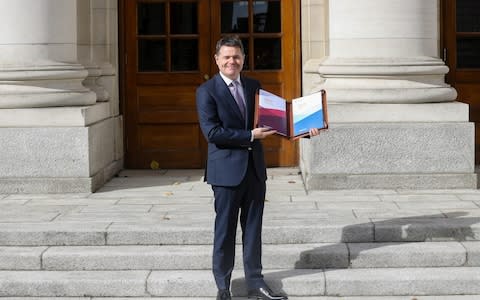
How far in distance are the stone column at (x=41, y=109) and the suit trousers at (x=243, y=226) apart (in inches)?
153

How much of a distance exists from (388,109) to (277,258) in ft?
10.9

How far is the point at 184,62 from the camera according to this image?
1301 centimetres

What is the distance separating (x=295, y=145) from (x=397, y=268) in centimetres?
515

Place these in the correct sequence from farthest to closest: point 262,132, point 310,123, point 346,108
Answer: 1. point 346,108
2. point 310,123
3. point 262,132

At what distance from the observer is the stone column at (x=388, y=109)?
412 inches

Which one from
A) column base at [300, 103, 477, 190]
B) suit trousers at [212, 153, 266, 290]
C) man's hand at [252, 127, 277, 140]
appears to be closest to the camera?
man's hand at [252, 127, 277, 140]

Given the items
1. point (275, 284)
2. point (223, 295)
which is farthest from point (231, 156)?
point (275, 284)

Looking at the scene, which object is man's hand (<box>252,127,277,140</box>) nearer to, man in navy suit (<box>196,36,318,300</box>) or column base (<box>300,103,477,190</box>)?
man in navy suit (<box>196,36,318,300</box>)

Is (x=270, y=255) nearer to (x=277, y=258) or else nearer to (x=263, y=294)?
(x=277, y=258)

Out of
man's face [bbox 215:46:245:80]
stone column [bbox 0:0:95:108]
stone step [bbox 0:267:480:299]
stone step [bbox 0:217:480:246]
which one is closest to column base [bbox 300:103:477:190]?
stone step [bbox 0:217:480:246]

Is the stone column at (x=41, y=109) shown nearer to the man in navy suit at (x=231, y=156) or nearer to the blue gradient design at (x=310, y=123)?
the man in navy suit at (x=231, y=156)

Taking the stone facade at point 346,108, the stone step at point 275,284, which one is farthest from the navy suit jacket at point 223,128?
the stone facade at point 346,108

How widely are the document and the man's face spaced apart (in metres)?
0.24

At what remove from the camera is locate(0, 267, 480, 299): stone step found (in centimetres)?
755
